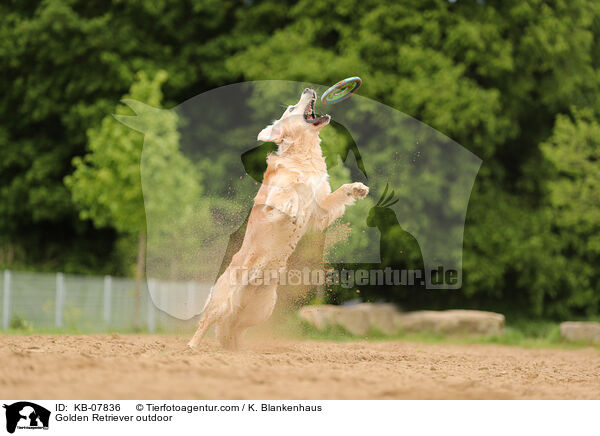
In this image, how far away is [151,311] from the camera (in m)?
17.1

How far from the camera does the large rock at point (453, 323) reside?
16016mm

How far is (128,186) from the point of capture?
15758 millimetres

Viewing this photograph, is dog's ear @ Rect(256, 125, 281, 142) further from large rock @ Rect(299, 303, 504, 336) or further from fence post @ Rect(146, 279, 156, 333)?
fence post @ Rect(146, 279, 156, 333)

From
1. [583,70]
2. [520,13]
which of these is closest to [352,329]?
[520,13]

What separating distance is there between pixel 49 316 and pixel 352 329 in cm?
695

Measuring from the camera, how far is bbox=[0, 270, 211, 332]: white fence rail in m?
15.0

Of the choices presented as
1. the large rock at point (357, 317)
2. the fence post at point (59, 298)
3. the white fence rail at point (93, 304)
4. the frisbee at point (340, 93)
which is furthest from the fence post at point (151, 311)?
the frisbee at point (340, 93)

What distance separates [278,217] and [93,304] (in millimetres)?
10806
